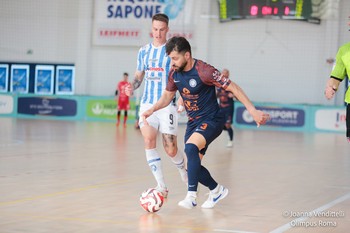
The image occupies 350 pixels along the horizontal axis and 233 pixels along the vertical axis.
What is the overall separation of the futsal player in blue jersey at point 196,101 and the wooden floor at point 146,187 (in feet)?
Answer: 1.28

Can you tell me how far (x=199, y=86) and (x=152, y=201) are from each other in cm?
141

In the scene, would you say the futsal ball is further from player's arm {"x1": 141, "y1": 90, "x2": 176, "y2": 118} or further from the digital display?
the digital display

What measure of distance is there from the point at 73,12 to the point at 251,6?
948cm

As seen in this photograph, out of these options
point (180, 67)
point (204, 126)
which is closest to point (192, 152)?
point (204, 126)

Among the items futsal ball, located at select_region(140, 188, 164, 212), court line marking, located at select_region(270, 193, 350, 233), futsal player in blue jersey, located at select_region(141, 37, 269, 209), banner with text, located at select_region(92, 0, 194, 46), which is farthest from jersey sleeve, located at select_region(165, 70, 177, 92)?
banner with text, located at select_region(92, 0, 194, 46)

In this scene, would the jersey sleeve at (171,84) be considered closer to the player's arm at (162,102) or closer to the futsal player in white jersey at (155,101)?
the player's arm at (162,102)

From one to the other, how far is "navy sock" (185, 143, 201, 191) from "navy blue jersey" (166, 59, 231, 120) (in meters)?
0.48

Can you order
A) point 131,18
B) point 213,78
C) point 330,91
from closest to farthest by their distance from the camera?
point 330,91
point 213,78
point 131,18

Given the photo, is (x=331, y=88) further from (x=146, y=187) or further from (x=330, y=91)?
(x=146, y=187)

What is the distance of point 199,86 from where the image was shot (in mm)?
8875

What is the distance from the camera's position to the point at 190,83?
8.89 meters

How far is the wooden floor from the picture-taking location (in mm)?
8031

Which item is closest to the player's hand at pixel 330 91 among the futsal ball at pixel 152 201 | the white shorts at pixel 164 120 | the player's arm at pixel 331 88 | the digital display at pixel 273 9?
the player's arm at pixel 331 88

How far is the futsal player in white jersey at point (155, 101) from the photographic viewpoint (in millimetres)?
9750
